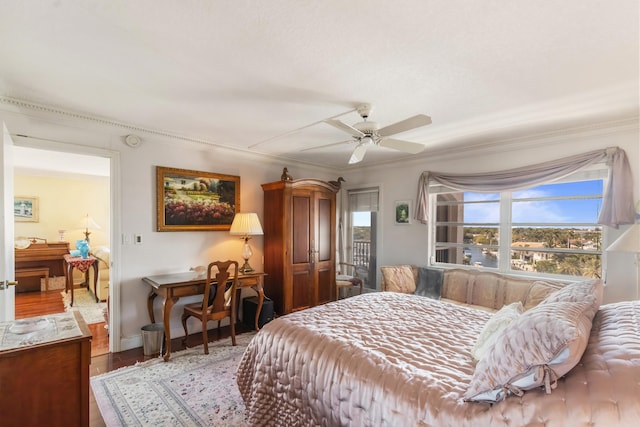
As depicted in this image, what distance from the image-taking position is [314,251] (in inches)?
181

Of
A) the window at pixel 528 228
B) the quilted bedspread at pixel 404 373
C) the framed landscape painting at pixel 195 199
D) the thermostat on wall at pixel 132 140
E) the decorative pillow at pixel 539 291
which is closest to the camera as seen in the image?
the quilted bedspread at pixel 404 373

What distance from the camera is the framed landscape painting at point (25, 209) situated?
626cm

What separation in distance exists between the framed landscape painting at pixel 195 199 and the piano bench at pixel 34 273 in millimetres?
4253

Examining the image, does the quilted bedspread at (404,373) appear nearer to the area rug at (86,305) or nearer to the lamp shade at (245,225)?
the lamp shade at (245,225)

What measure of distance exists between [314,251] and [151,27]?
342cm

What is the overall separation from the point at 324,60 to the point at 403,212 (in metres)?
3.12

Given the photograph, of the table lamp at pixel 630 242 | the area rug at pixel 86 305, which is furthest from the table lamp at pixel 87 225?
the table lamp at pixel 630 242

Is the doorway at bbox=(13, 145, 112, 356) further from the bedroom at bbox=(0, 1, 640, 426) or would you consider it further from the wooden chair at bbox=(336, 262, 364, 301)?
the wooden chair at bbox=(336, 262, 364, 301)

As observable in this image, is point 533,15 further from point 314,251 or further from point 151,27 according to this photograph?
point 314,251

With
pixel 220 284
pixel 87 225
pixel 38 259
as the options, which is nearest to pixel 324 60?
pixel 220 284

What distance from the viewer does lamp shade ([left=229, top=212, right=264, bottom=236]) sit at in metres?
3.94

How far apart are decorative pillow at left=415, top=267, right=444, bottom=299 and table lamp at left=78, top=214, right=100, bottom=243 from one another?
6.82 m

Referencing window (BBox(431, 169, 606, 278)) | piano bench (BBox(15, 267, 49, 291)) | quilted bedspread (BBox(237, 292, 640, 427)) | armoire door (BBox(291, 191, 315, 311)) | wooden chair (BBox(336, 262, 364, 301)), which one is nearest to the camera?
quilted bedspread (BBox(237, 292, 640, 427))

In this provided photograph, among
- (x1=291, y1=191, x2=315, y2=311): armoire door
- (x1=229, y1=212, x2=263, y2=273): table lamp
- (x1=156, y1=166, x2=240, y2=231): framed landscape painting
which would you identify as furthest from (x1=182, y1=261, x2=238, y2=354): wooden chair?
(x1=291, y1=191, x2=315, y2=311): armoire door
